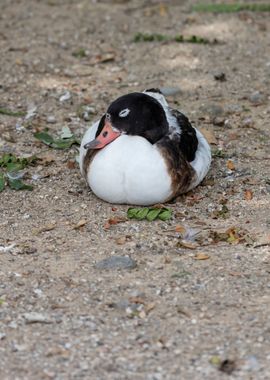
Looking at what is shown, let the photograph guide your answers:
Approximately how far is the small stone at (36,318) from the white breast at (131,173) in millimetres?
1538

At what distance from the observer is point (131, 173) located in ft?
21.2

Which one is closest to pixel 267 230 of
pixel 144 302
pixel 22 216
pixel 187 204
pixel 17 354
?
pixel 187 204

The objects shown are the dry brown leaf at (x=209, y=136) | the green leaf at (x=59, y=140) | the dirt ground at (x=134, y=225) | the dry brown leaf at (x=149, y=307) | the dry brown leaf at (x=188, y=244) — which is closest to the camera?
the dirt ground at (x=134, y=225)

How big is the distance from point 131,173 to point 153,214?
0.35 m

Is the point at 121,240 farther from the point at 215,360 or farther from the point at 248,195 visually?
the point at 215,360

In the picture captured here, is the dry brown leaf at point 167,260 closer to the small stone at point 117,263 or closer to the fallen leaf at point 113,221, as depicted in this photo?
the small stone at point 117,263

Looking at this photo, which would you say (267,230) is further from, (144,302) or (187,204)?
(144,302)

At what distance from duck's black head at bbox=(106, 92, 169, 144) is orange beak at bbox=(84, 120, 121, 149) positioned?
0.04 metres

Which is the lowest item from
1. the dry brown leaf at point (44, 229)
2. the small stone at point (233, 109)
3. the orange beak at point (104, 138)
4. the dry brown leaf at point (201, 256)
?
the small stone at point (233, 109)

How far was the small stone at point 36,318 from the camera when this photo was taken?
5.22 meters

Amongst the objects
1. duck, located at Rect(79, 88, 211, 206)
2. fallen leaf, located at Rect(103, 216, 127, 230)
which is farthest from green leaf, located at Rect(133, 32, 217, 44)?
fallen leaf, located at Rect(103, 216, 127, 230)

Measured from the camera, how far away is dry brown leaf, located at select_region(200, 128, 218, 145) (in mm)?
7928

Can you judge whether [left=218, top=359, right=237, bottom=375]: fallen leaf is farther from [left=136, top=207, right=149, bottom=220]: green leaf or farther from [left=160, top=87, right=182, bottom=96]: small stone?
[left=160, top=87, right=182, bottom=96]: small stone

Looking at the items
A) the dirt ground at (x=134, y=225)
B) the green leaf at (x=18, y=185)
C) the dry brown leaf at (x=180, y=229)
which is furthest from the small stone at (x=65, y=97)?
the dry brown leaf at (x=180, y=229)
